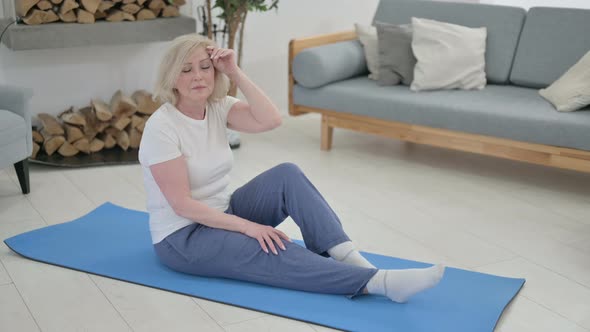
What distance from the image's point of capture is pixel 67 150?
13.9 ft

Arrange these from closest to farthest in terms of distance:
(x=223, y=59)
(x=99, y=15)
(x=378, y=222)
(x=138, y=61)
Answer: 1. (x=223, y=59)
2. (x=378, y=222)
3. (x=99, y=15)
4. (x=138, y=61)

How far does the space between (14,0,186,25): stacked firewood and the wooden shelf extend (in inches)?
1.8

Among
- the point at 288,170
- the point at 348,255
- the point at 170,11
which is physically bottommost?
the point at 348,255

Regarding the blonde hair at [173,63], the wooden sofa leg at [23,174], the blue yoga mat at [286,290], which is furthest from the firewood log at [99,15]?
the blonde hair at [173,63]

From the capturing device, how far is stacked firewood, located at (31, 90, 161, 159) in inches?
166

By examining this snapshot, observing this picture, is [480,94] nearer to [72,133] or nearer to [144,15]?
[144,15]

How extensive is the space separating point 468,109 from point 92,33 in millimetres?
1951

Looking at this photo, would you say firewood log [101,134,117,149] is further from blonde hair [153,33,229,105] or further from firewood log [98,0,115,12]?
blonde hair [153,33,229,105]

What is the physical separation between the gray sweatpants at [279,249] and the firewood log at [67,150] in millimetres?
1748

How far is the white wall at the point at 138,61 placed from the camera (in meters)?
4.27

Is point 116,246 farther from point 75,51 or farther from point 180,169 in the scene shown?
point 75,51

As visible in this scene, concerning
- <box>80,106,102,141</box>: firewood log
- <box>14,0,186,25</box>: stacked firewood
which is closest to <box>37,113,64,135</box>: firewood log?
<box>80,106,102,141</box>: firewood log

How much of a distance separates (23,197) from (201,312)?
1506 millimetres

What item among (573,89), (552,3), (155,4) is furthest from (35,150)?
(552,3)
